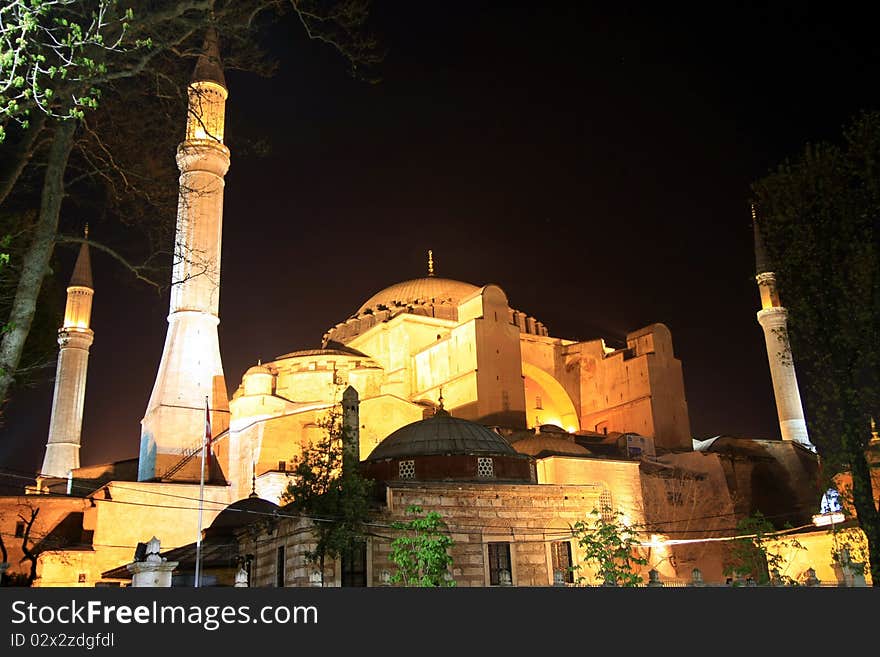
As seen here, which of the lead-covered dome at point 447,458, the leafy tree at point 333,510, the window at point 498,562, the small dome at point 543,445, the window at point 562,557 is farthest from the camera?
the small dome at point 543,445

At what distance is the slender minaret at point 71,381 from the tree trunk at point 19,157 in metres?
29.1

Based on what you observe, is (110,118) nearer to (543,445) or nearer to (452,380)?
(543,445)

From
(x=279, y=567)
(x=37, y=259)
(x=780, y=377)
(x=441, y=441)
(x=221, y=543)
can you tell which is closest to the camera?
(x=37, y=259)

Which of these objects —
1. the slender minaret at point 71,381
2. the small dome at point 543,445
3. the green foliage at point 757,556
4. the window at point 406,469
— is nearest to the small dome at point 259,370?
the slender minaret at point 71,381

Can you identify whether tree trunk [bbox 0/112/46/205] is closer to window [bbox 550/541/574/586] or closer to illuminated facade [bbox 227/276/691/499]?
window [bbox 550/541/574/586]

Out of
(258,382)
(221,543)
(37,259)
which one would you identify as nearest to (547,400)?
Answer: (258,382)

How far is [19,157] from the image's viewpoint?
10.6 metres

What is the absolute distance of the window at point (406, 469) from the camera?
23.3 metres

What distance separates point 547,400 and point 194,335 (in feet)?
77.2

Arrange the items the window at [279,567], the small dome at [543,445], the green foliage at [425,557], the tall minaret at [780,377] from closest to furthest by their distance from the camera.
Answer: the green foliage at [425,557], the window at [279,567], the small dome at [543,445], the tall minaret at [780,377]

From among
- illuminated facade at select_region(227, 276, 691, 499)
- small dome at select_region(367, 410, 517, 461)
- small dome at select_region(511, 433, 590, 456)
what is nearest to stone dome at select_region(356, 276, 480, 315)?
illuminated facade at select_region(227, 276, 691, 499)

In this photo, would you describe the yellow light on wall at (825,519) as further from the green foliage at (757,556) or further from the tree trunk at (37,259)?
the tree trunk at (37,259)

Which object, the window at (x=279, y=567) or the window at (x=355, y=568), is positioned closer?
the window at (x=355, y=568)

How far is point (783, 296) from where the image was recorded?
15109 mm
